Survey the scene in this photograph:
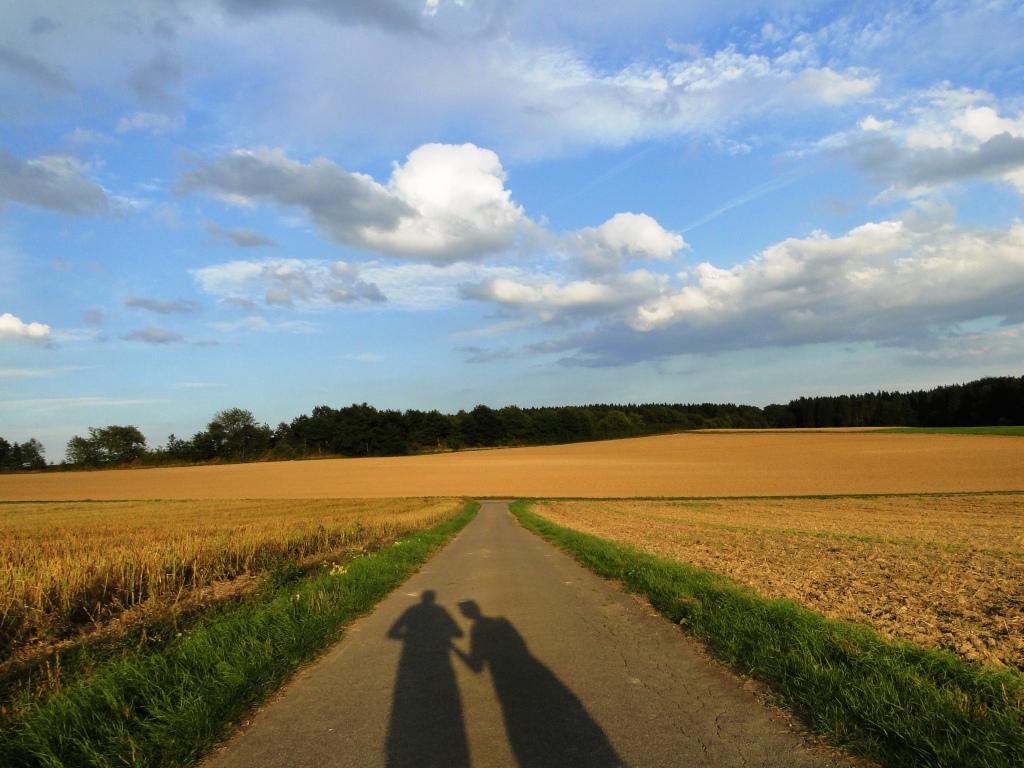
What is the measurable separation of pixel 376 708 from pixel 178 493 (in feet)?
233

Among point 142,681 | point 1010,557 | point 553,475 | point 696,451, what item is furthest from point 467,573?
point 696,451

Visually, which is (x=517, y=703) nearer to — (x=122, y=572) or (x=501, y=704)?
(x=501, y=704)

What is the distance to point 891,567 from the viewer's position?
38.3ft

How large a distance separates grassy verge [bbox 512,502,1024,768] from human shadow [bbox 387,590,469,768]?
2.72 m

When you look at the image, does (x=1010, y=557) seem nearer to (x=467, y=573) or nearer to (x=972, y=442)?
(x=467, y=573)

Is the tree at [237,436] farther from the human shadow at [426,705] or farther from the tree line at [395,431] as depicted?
the human shadow at [426,705]

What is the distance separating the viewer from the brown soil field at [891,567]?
7031 mm

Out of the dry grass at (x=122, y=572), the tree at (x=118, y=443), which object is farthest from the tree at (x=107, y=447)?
the dry grass at (x=122, y=572)

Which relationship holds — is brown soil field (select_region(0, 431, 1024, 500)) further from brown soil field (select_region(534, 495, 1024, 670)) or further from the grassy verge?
the grassy verge

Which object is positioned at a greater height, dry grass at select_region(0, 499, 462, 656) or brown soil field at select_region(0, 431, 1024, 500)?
dry grass at select_region(0, 499, 462, 656)

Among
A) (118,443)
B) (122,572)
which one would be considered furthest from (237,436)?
(122,572)

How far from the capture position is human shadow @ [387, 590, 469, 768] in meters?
4.24

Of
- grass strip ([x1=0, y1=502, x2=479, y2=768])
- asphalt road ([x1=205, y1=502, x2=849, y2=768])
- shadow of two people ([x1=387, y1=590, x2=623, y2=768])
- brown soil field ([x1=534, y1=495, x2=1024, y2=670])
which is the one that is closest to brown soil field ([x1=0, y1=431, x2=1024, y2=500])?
brown soil field ([x1=534, y1=495, x2=1024, y2=670])

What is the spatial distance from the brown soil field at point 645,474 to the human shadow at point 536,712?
48287 mm
